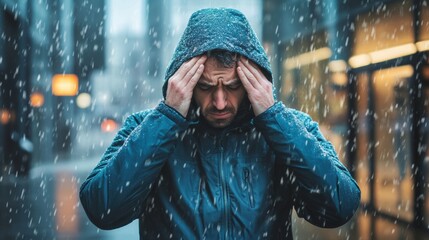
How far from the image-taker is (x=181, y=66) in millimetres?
2189

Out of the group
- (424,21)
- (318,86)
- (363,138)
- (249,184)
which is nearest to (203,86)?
(249,184)

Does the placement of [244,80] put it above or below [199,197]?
above

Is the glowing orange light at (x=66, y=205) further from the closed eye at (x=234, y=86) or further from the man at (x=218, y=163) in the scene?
the closed eye at (x=234, y=86)

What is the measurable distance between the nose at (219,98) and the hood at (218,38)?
0.18 meters

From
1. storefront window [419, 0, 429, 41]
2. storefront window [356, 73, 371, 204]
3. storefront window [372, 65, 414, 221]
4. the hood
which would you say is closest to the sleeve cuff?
the hood

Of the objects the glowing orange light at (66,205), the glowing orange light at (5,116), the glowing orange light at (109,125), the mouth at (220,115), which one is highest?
the mouth at (220,115)

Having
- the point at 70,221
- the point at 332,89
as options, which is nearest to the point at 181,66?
the point at 70,221

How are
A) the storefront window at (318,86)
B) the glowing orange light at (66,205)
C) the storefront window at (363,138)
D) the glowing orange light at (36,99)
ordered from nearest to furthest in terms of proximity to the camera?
1. the glowing orange light at (66,205)
2. the storefront window at (363,138)
3. the storefront window at (318,86)
4. the glowing orange light at (36,99)

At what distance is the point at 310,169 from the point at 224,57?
1.92ft

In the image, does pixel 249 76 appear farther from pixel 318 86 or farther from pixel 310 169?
pixel 318 86

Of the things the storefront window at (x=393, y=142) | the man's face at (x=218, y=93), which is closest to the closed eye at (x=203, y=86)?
the man's face at (x=218, y=93)

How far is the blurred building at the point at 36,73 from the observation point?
14625mm

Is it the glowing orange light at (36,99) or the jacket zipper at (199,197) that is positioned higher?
the jacket zipper at (199,197)

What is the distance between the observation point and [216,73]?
2.18m
